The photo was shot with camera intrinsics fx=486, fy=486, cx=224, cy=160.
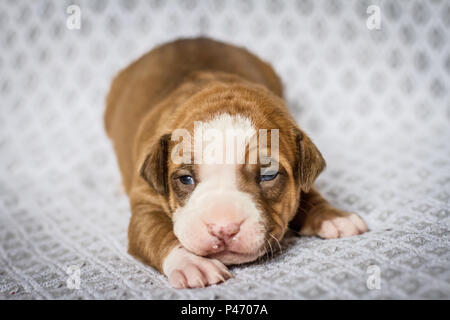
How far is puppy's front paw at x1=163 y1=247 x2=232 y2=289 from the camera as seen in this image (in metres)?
1.96

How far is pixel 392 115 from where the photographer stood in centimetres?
443

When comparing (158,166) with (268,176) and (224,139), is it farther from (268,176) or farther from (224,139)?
(268,176)

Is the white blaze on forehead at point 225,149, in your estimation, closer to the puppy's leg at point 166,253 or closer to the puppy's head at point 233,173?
the puppy's head at point 233,173

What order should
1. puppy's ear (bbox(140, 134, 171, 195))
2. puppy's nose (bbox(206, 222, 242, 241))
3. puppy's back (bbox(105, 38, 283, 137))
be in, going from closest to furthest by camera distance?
puppy's nose (bbox(206, 222, 242, 241)) < puppy's ear (bbox(140, 134, 171, 195)) < puppy's back (bbox(105, 38, 283, 137))

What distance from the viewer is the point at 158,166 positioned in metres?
2.33

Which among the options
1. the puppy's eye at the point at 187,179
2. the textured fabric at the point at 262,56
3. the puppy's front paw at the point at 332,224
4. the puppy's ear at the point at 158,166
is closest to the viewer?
the puppy's eye at the point at 187,179

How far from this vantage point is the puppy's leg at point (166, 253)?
1977 mm

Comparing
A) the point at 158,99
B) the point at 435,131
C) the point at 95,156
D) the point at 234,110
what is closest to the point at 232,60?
the point at 158,99

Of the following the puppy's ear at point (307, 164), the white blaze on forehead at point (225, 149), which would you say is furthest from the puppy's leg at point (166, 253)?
the puppy's ear at point (307, 164)

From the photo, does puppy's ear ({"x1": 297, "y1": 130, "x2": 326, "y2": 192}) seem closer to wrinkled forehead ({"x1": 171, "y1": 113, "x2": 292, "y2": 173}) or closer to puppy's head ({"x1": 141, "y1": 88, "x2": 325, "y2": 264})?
puppy's head ({"x1": 141, "y1": 88, "x2": 325, "y2": 264})

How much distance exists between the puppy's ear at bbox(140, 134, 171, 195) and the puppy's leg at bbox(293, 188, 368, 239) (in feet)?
2.51

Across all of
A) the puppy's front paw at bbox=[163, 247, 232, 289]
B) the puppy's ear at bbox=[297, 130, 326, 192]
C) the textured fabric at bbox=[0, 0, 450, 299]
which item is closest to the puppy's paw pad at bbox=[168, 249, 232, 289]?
the puppy's front paw at bbox=[163, 247, 232, 289]

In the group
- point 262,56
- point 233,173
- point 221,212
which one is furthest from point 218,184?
point 262,56

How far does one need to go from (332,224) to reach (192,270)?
33.4 inches
